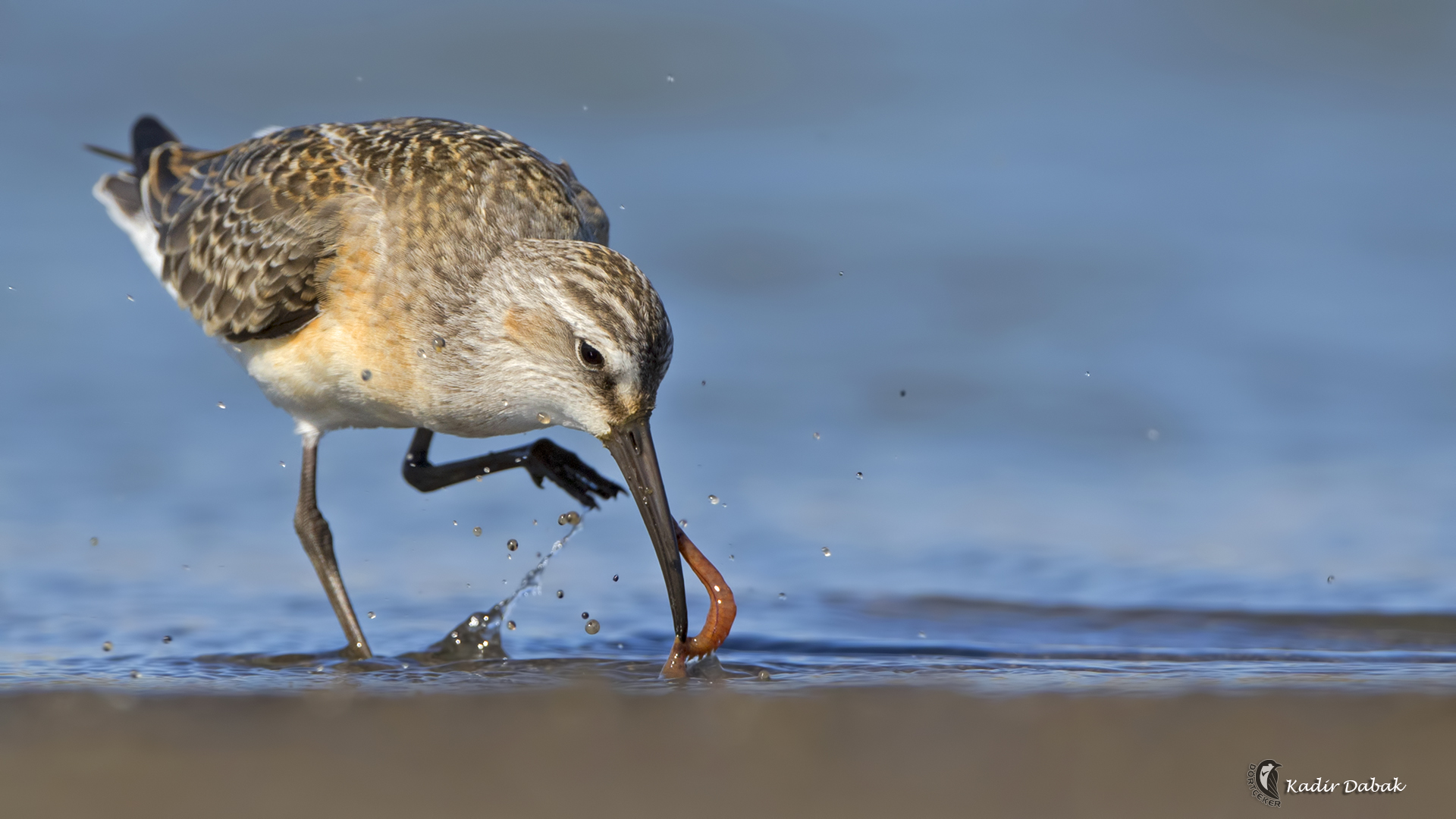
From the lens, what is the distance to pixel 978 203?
15.1m

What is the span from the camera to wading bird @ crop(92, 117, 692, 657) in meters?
6.45

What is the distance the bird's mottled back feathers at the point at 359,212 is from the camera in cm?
706

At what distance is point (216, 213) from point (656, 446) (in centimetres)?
361

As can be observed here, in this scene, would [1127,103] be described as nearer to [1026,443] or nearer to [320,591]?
[1026,443]

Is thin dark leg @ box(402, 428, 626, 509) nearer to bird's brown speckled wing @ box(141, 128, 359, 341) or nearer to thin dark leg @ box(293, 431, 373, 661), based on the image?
thin dark leg @ box(293, 431, 373, 661)

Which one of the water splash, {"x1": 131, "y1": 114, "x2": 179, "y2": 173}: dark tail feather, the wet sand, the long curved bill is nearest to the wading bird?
the long curved bill

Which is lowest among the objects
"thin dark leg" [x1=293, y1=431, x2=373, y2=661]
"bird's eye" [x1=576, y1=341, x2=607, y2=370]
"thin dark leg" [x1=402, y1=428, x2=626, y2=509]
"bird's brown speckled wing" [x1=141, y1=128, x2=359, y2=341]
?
"thin dark leg" [x1=293, y1=431, x2=373, y2=661]

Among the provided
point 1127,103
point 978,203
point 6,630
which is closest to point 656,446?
point 6,630

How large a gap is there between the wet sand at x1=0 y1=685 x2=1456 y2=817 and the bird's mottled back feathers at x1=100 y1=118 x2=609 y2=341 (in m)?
2.57

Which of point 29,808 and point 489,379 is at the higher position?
point 489,379

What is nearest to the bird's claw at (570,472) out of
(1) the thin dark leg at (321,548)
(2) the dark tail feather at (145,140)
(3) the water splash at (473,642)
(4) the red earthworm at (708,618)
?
(3) the water splash at (473,642)

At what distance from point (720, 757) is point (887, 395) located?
722cm

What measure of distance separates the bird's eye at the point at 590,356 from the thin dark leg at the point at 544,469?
A: 172 cm

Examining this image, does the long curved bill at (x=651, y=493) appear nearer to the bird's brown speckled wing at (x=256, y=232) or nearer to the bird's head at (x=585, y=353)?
the bird's head at (x=585, y=353)
